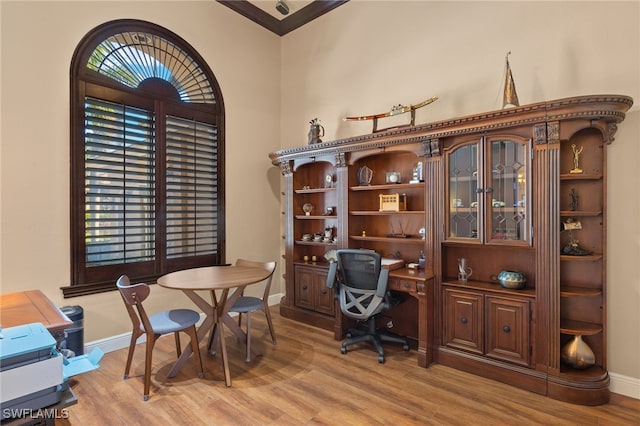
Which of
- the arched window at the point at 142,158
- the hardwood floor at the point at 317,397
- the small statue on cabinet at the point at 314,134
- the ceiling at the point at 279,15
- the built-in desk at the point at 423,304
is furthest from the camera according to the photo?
the ceiling at the point at 279,15

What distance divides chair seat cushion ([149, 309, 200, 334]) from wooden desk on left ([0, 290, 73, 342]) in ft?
2.47

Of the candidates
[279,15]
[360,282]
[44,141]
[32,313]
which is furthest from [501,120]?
[44,141]

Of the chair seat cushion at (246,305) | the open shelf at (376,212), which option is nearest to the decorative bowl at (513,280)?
the open shelf at (376,212)

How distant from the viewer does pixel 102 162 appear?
3201 millimetres

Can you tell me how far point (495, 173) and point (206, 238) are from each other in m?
3.25

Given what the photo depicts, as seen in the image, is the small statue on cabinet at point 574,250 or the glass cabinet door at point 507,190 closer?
the small statue on cabinet at point 574,250

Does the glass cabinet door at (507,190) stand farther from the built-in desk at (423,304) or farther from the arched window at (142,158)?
the arched window at (142,158)

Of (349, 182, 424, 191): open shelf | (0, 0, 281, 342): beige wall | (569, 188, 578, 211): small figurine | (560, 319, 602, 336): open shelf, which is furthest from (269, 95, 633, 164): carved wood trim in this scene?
(0, 0, 281, 342): beige wall

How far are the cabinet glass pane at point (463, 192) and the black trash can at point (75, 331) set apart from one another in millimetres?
3385

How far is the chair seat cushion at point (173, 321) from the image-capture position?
256 centimetres

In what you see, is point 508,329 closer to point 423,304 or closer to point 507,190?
point 423,304

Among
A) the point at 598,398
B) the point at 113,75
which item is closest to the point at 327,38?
the point at 113,75

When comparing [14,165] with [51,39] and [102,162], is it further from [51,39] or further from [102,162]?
[51,39]

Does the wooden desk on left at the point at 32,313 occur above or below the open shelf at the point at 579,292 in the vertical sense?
above
